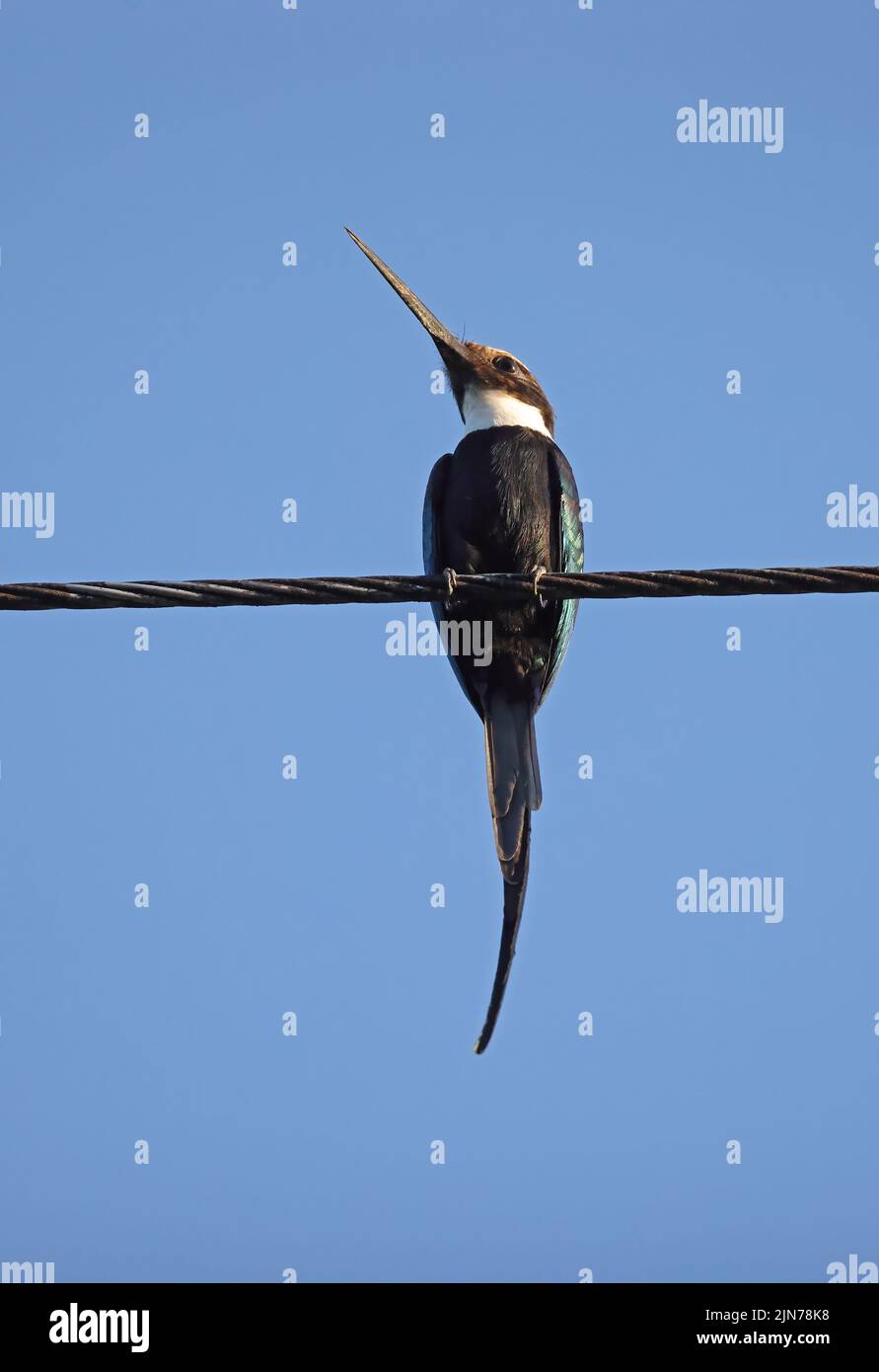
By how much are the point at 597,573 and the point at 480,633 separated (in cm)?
158

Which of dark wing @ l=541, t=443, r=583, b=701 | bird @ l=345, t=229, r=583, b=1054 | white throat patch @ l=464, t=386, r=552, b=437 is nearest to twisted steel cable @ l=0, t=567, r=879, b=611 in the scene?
bird @ l=345, t=229, r=583, b=1054

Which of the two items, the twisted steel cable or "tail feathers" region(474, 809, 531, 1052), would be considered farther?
"tail feathers" region(474, 809, 531, 1052)

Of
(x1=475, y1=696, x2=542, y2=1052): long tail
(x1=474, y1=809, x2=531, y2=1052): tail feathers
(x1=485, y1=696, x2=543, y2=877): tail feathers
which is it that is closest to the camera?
(x1=474, y1=809, x2=531, y2=1052): tail feathers

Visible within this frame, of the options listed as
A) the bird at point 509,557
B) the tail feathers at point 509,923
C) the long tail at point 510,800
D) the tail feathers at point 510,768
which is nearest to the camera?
the tail feathers at point 509,923

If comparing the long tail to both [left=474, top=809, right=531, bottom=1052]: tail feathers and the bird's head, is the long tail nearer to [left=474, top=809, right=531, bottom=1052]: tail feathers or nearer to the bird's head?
[left=474, top=809, right=531, bottom=1052]: tail feathers

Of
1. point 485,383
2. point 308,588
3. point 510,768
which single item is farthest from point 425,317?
point 308,588

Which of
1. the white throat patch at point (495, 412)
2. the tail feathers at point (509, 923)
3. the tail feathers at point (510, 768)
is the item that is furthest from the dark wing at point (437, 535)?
the tail feathers at point (509, 923)

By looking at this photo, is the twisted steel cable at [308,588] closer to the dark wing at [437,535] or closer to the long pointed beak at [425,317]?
the dark wing at [437,535]

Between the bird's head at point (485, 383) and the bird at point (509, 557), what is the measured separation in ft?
0.05

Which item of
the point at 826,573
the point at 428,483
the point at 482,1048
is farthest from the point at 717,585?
the point at 428,483

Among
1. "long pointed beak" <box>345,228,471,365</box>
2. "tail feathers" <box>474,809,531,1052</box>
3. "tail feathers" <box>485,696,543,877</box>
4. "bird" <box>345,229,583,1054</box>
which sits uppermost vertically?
"long pointed beak" <box>345,228,471,365</box>

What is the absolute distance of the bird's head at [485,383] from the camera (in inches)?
236

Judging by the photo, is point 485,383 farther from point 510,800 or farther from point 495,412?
point 510,800

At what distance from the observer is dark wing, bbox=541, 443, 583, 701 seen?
5.30m
